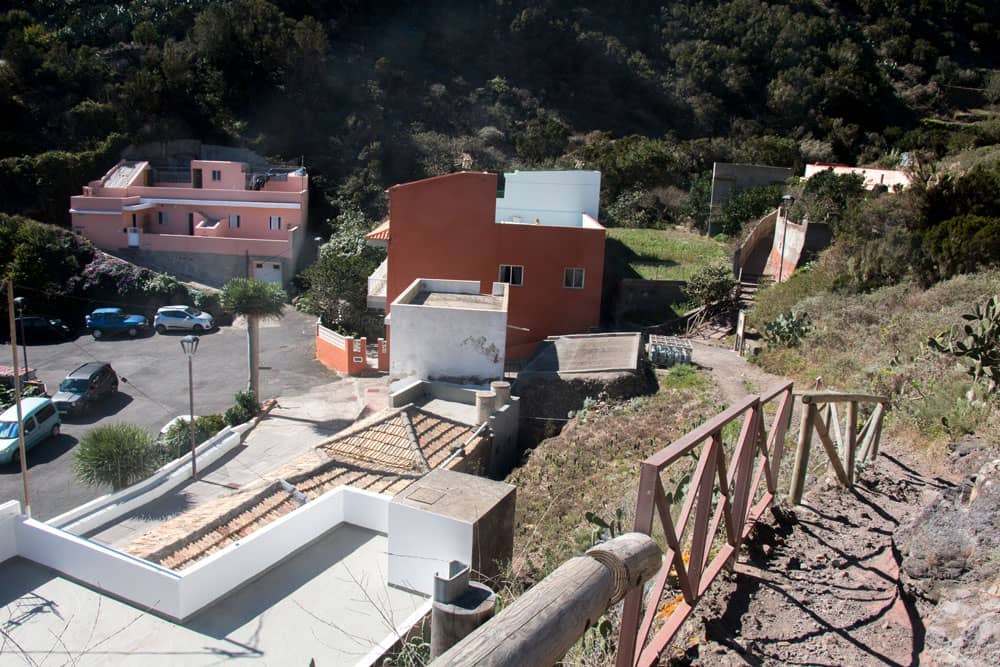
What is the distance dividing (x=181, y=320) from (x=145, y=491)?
16.9 metres

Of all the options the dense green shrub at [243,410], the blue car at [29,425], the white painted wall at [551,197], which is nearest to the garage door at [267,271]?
the white painted wall at [551,197]

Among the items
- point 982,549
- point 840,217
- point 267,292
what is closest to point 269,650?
point 982,549

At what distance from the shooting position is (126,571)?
707 cm

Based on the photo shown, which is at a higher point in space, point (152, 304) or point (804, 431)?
point (804, 431)

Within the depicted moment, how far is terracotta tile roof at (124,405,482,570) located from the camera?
8812 millimetres

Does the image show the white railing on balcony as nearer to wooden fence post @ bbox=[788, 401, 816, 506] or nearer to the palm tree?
the palm tree

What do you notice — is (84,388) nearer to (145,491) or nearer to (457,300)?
(145,491)

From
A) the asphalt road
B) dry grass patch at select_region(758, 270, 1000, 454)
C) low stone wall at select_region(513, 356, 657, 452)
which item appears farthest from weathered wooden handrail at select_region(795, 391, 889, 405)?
the asphalt road

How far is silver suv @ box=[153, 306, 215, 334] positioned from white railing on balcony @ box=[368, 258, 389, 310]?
7500 millimetres

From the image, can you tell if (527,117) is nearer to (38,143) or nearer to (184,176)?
(184,176)

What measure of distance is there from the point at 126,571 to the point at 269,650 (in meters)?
1.86

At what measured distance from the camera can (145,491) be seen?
1399cm

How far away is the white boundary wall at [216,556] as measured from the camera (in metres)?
6.50

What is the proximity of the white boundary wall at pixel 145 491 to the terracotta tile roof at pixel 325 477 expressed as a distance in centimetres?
193
